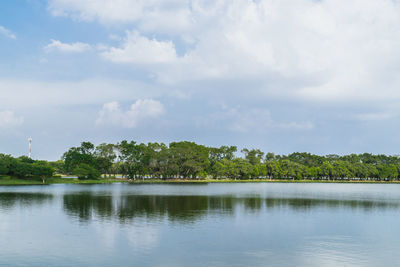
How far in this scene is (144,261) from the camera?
17.1 m

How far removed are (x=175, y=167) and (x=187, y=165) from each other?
3946 millimetres

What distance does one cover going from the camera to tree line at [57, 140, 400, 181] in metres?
111

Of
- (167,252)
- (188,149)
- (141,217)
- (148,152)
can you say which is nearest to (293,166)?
(188,149)

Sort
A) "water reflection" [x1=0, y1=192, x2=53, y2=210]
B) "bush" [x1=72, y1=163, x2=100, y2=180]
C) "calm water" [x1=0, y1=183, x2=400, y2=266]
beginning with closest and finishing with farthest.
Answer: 1. "calm water" [x1=0, y1=183, x2=400, y2=266]
2. "water reflection" [x1=0, y1=192, x2=53, y2=210]
3. "bush" [x1=72, y1=163, x2=100, y2=180]

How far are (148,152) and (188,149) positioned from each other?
512 inches

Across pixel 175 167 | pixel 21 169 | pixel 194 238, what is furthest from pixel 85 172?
pixel 194 238

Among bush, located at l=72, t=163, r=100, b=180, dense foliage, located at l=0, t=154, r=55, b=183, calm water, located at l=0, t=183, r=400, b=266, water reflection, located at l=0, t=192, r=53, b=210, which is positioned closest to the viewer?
calm water, located at l=0, t=183, r=400, b=266

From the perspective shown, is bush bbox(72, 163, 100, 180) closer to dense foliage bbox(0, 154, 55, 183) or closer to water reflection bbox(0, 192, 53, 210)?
dense foliage bbox(0, 154, 55, 183)

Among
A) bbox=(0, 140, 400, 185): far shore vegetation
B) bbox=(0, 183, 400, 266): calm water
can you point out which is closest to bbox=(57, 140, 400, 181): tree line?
bbox=(0, 140, 400, 185): far shore vegetation

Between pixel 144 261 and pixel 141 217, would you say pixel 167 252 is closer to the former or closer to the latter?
pixel 144 261

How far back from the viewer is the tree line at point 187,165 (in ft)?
365

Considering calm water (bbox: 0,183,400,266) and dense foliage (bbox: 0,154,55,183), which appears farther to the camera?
dense foliage (bbox: 0,154,55,183)

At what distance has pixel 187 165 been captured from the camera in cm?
11488

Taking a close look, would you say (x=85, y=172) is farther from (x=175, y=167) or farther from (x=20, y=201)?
(x=20, y=201)
